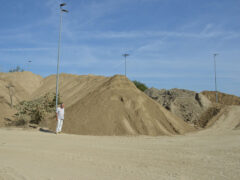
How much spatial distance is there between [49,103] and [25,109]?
2091 mm

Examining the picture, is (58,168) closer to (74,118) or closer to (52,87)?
(74,118)

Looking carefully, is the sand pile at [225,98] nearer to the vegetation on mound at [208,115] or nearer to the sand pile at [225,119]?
the vegetation on mound at [208,115]

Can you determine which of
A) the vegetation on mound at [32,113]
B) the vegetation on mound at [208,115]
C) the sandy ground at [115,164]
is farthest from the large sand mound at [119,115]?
the vegetation on mound at [208,115]

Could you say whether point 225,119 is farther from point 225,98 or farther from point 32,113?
point 225,98

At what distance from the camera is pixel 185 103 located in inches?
1123

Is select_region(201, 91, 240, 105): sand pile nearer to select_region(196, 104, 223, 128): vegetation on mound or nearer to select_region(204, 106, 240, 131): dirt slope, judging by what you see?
select_region(196, 104, 223, 128): vegetation on mound

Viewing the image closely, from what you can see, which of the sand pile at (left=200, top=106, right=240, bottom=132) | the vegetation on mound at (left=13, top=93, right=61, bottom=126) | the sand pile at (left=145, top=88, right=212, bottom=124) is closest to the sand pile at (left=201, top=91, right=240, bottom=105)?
the sand pile at (left=145, top=88, right=212, bottom=124)

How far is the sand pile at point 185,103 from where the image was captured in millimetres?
27531

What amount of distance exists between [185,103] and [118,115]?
14.9m

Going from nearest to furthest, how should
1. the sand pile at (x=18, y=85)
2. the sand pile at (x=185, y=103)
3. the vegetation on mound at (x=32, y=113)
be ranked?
the vegetation on mound at (x=32, y=113) < the sand pile at (x=185, y=103) < the sand pile at (x=18, y=85)

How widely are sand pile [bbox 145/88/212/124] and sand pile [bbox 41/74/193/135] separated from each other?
9191 mm

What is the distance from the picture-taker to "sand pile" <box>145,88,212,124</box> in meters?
27.5

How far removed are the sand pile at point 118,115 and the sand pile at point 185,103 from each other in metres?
9.19

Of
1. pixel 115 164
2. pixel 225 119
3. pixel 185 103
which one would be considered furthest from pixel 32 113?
pixel 225 119
